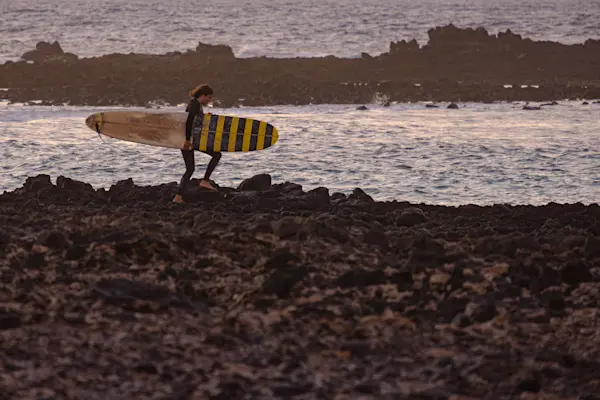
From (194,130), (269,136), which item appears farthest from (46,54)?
(194,130)

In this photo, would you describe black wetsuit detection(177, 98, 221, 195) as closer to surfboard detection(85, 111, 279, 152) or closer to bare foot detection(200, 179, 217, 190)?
bare foot detection(200, 179, 217, 190)

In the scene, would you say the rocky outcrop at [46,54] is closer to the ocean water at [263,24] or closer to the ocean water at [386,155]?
the ocean water at [263,24]

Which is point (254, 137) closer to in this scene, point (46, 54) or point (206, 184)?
point (206, 184)

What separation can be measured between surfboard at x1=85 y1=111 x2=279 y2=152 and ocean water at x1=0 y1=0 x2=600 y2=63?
1940 inches

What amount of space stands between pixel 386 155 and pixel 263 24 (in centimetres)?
7057

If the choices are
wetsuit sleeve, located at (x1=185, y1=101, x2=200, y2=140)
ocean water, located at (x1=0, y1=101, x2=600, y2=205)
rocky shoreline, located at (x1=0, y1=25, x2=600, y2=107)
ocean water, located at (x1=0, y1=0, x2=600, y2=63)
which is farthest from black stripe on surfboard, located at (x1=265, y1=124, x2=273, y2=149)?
ocean water, located at (x1=0, y1=0, x2=600, y2=63)

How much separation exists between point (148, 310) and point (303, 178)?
1384 centimetres

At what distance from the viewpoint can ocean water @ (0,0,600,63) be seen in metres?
79.4

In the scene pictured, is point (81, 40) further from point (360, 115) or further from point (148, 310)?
point (148, 310)

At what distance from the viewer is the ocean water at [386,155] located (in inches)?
876

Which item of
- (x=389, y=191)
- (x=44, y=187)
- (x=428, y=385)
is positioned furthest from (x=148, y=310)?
(x=389, y=191)

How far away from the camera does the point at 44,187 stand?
16.5m

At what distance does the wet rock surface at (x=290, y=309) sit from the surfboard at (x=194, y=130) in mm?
3102

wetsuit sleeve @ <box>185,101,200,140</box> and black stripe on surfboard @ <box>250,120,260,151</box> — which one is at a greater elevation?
wetsuit sleeve @ <box>185,101,200,140</box>
